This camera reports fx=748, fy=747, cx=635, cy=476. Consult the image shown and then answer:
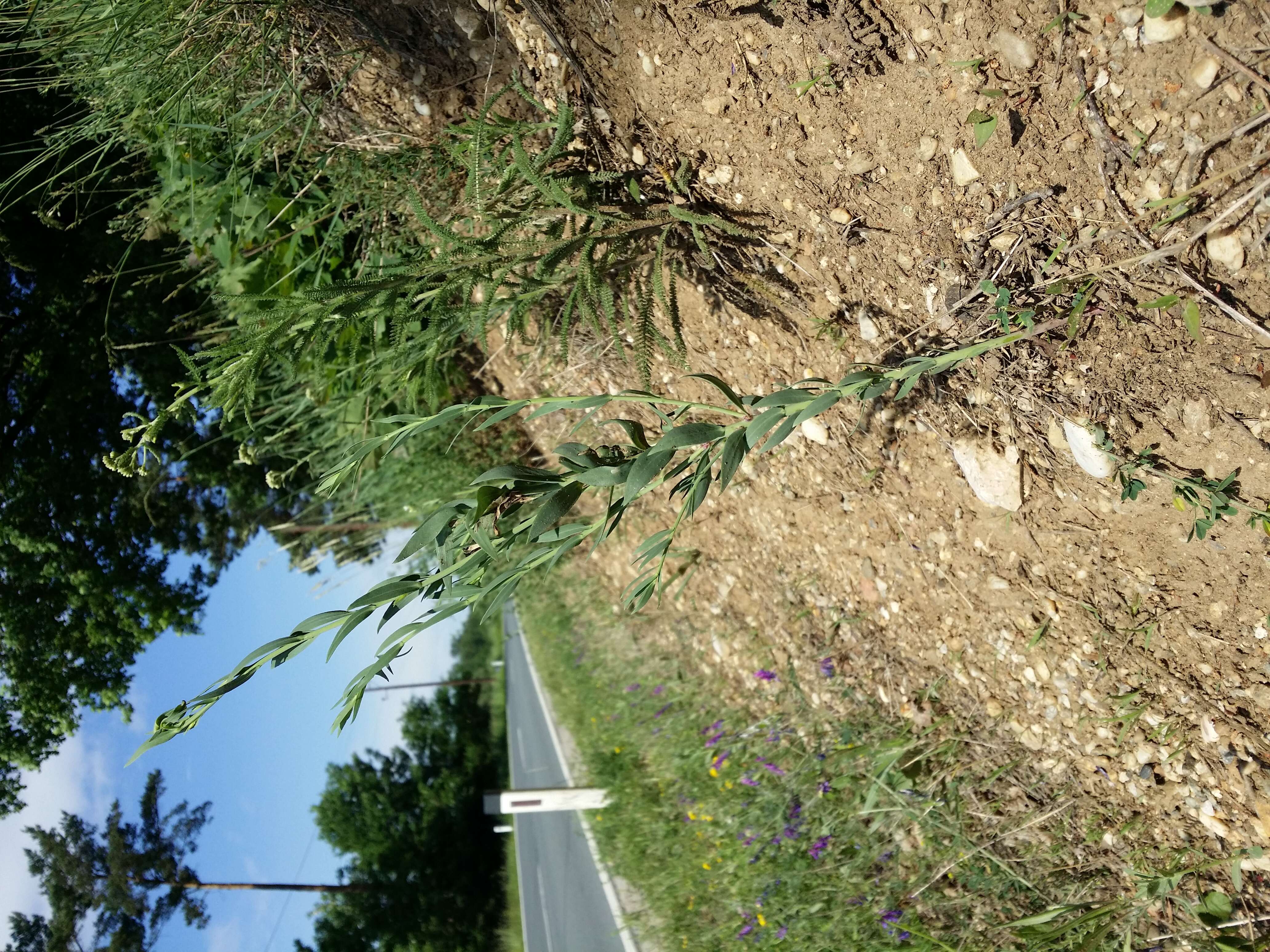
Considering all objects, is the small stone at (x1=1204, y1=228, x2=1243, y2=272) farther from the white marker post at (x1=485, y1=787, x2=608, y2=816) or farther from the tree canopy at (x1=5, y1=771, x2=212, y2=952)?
the tree canopy at (x1=5, y1=771, x2=212, y2=952)

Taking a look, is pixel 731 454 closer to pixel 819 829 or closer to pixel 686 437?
pixel 686 437

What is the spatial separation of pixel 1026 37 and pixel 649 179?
3.47ft

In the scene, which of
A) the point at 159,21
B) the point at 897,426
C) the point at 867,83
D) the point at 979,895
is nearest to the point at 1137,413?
the point at 897,426

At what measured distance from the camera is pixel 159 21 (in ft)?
7.45

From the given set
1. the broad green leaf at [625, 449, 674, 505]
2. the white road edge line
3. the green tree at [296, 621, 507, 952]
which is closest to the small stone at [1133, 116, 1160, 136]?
the broad green leaf at [625, 449, 674, 505]

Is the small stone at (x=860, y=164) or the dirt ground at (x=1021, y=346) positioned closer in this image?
the dirt ground at (x=1021, y=346)

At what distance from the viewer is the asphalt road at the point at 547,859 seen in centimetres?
696

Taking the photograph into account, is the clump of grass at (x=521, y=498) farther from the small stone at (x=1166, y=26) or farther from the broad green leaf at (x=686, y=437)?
the small stone at (x=1166, y=26)

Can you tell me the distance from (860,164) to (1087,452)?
0.92 metres

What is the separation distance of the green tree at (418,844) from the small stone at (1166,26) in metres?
9.89

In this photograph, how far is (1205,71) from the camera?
142cm

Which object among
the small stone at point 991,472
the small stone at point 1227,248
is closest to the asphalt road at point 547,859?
the small stone at point 991,472

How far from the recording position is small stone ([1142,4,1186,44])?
55.1 inches

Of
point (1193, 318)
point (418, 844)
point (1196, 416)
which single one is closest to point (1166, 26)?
point (1193, 318)
